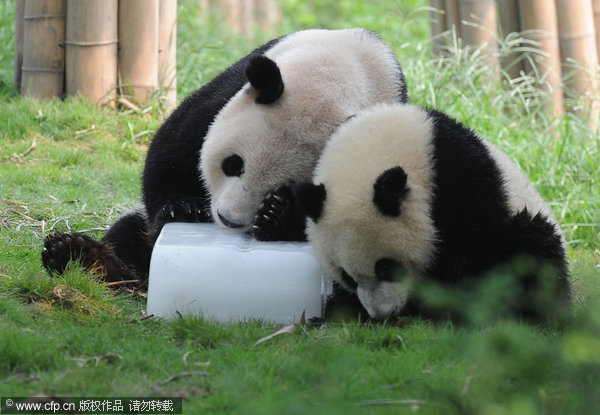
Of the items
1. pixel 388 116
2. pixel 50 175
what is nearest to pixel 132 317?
pixel 388 116

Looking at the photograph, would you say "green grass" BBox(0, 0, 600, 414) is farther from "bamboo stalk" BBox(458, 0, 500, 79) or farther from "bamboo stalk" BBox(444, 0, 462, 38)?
"bamboo stalk" BBox(444, 0, 462, 38)

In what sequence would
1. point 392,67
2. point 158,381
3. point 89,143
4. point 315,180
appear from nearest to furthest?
point 158,381, point 315,180, point 392,67, point 89,143

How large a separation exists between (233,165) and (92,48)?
3.11m

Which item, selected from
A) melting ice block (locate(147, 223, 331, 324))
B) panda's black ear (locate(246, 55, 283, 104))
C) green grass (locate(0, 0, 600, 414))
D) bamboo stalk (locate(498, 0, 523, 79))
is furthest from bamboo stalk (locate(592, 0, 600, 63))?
melting ice block (locate(147, 223, 331, 324))

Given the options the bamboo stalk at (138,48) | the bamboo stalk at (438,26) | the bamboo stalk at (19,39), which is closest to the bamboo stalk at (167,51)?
the bamboo stalk at (138,48)

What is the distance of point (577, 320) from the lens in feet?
9.66

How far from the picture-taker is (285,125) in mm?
3752

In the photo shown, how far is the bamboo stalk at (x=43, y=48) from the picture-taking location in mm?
6484

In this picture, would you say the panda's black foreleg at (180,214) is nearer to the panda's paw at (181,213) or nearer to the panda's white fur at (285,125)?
the panda's paw at (181,213)

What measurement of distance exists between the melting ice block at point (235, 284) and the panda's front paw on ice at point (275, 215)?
194 mm

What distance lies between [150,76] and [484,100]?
2677mm

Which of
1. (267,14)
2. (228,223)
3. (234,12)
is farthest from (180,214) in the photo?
(267,14)

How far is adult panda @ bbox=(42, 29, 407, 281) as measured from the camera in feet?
12.2

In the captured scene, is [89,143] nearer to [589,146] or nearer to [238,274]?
[238,274]
